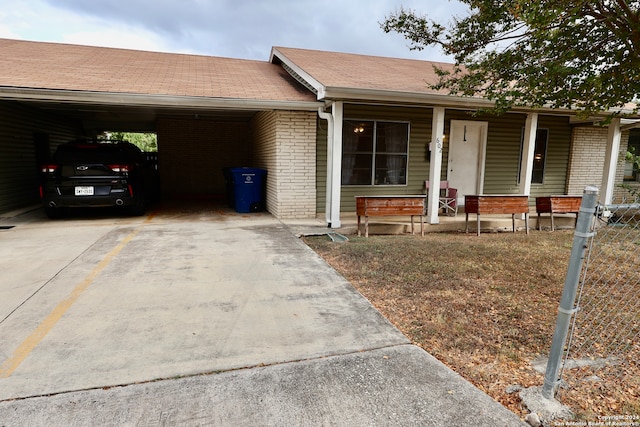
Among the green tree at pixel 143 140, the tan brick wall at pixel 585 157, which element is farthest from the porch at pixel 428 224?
the green tree at pixel 143 140

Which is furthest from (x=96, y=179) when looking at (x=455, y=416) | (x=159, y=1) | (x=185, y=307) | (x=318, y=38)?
(x=318, y=38)

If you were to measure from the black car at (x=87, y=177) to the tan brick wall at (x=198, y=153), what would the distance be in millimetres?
5735

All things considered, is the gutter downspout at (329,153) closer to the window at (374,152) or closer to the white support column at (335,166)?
the white support column at (335,166)

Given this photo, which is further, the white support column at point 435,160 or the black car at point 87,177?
the white support column at point 435,160

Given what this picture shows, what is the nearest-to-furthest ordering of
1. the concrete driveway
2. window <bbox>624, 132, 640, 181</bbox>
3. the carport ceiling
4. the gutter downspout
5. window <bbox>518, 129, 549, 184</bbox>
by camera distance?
the concrete driveway
the gutter downspout
window <bbox>518, 129, 549, 184</bbox>
the carport ceiling
window <bbox>624, 132, 640, 181</bbox>

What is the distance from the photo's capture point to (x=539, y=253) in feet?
20.1

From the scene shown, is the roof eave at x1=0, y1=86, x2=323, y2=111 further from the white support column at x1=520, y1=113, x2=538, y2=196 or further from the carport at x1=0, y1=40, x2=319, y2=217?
the white support column at x1=520, y1=113, x2=538, y2=196

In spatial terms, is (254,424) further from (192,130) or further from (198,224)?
(192,130)

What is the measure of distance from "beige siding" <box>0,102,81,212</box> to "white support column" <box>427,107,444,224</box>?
32.0 feet

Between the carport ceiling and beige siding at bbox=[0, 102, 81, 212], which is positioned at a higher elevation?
the carport ceiling

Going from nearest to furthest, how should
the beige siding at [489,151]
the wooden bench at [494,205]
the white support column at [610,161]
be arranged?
the wooden bench at [494,205] < the beige siding at [489,151] < the white support column at [610,161]

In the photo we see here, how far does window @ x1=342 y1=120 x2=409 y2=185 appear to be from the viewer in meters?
8.45

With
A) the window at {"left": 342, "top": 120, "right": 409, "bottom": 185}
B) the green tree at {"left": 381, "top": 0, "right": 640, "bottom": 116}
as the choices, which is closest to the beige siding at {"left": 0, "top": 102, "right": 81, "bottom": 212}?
the window at {"left": 342, "top": 120, "right": 409, "bottom": 185}

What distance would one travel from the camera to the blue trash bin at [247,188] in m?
9.04
